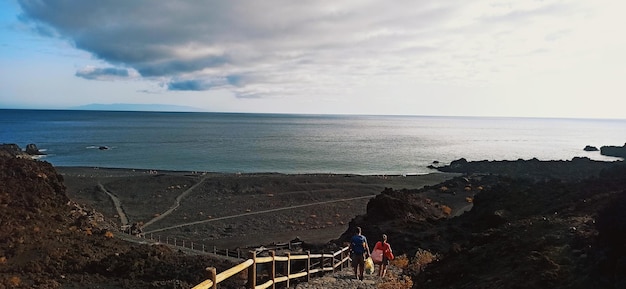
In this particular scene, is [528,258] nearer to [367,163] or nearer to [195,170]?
[195,170]

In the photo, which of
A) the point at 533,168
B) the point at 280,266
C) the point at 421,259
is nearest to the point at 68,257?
the point at 280,266

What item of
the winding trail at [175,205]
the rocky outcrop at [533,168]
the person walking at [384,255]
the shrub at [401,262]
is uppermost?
the person walking at [384,255]

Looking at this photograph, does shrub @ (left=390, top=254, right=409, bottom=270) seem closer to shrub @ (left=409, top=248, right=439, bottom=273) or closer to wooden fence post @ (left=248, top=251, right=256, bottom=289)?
shrub @ (left=409, top=248, right=439, bottom=273)

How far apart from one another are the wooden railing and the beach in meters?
13.0

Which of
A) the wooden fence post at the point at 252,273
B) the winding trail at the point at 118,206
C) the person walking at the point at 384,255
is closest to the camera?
the wooden fence post at the point at 252,273

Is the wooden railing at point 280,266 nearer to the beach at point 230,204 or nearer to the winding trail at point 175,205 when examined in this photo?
the beach at point 230,204

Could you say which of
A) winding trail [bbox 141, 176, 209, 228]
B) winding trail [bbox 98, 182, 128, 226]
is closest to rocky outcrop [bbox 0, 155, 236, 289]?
winding trail [bbox 141, 176, 209, 228]

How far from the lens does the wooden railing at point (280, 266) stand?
7.61 meters

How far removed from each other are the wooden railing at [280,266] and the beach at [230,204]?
13015mm

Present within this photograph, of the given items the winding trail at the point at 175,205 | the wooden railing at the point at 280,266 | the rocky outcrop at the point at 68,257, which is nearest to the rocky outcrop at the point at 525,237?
the wooden railing at the point at 280,266

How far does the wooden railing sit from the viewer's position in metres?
7.61

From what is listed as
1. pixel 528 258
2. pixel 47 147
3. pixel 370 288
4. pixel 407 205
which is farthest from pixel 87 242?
pixel 47 147

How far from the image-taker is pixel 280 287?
13125 mm

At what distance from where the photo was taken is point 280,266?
14.2 m
